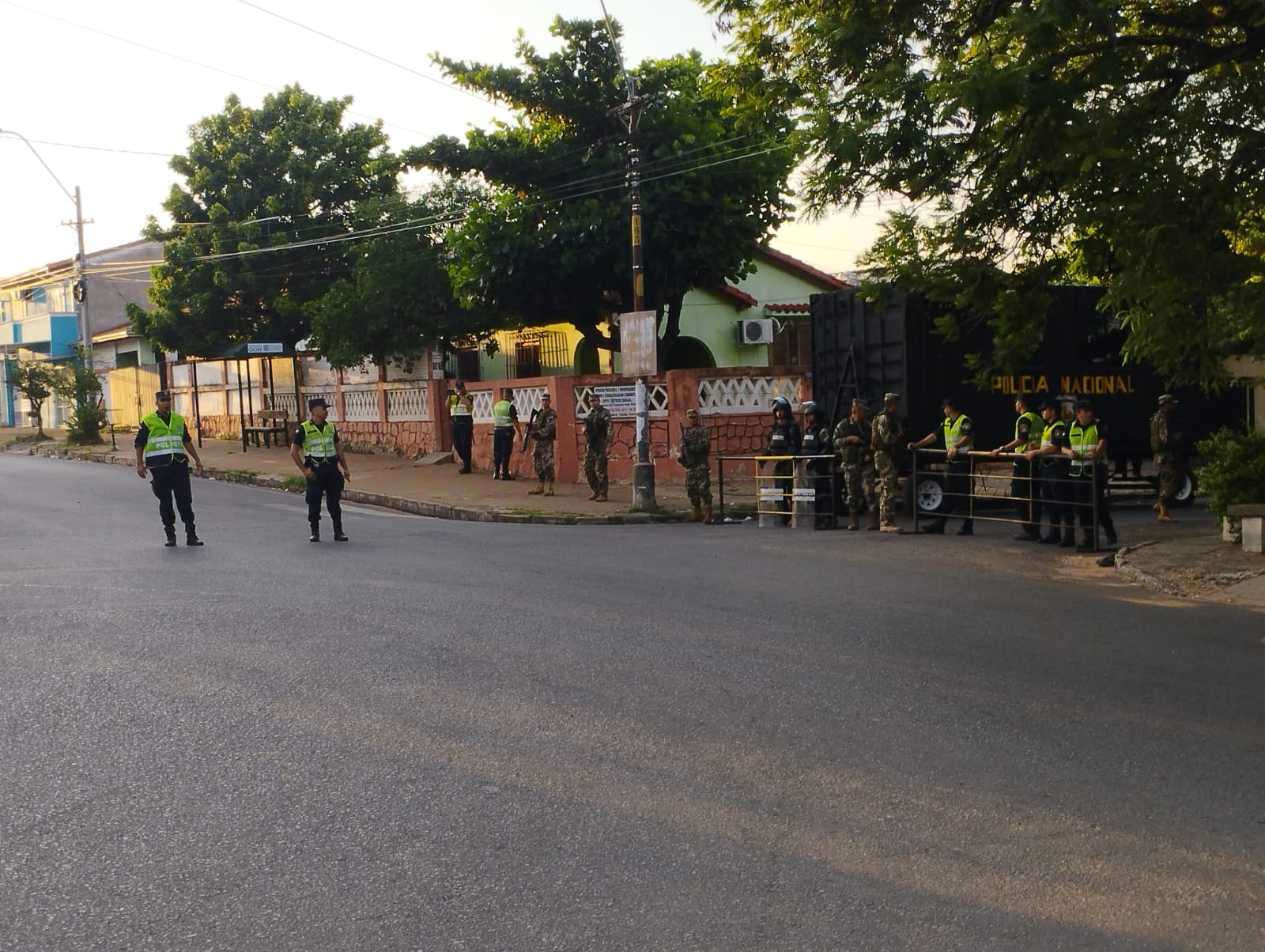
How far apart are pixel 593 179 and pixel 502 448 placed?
17.6ft

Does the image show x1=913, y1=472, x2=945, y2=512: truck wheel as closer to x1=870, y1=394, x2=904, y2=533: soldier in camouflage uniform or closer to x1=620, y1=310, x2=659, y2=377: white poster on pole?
x1=870, y1=394, x2=904, y2=533: soldier in camouflage uniform

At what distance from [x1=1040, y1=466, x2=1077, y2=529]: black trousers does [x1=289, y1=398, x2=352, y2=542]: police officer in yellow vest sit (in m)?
7.92

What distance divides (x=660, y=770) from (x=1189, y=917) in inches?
93.4

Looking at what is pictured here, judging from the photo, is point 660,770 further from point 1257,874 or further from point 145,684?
point 145,684

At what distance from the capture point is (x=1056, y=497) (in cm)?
1483

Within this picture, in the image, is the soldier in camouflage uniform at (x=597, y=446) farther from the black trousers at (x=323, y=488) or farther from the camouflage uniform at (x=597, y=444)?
the black trousers at (x=323, y=488)

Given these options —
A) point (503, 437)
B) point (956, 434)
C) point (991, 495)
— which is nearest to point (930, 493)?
point (956, 434)

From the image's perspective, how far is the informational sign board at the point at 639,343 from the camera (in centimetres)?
1903

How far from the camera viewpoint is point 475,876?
4781mm

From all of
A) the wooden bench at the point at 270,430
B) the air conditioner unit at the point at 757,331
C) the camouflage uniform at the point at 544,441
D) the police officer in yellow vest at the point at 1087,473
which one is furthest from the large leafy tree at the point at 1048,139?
the wooden bench at the point at 270,430

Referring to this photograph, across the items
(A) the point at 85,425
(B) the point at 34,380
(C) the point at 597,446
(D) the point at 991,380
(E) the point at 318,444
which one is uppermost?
(B) the point at 34,380

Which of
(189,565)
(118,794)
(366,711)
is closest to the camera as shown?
(118,794)

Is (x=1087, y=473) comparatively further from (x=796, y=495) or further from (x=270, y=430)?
(x=270, y=430)

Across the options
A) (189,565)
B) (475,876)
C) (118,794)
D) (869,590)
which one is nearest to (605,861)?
(475,876)
